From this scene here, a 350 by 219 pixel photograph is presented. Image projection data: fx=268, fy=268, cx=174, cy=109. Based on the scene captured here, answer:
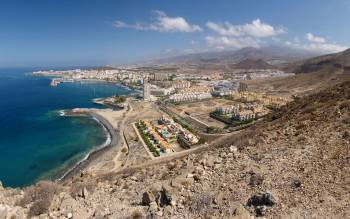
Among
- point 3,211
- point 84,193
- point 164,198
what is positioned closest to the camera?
point 164,198

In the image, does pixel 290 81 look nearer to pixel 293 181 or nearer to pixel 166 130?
pixel 166 130

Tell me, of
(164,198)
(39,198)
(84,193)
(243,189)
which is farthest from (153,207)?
(39,198)

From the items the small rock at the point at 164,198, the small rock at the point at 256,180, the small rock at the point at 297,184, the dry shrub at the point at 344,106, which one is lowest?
the small rock at the point at 164,198

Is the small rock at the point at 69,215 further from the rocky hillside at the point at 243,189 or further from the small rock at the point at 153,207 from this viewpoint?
the small rock at the point at 153,207

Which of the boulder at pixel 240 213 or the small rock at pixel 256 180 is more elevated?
the small rock at pixel 256 180

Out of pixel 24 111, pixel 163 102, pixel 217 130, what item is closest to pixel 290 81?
pixel 163 102

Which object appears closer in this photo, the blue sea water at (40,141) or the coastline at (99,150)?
the coastline at (99,150)

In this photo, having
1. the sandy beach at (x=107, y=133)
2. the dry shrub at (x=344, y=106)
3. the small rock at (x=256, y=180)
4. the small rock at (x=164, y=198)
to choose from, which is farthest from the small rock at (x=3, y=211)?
the sandy beach at (x=107, y=133)

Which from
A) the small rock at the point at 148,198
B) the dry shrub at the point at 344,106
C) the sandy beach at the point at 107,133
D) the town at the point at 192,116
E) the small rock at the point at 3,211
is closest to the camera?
the small rock at the point at 148,198

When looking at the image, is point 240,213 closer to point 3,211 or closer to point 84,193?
point 84,193
